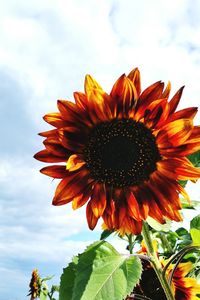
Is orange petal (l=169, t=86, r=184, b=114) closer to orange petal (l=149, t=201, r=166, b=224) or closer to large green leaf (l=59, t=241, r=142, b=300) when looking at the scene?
orange petal (l=149, t=201, r=166, b=224)

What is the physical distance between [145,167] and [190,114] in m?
0.32

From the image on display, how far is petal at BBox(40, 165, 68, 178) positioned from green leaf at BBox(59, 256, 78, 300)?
26 cm

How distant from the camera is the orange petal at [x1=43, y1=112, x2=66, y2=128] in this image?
4.54 feet

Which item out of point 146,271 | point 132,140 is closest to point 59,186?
point 132,140

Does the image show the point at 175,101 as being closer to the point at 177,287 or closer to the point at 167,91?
the point at 167,91

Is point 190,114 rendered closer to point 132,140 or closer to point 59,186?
point 132,140

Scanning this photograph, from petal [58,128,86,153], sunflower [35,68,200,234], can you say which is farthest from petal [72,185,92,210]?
petal [58,128,86,153]

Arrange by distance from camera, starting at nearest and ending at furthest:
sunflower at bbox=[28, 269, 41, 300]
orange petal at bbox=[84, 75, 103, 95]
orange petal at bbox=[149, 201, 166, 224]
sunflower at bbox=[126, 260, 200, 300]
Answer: orange petal at bbox=[84, 75, 103, 95]
orange petal at bbox=[149, 201, 166, 224]
sunflower at bbox=[126, 260, 200, 300]
sunflower at bbox=[28, 269, 41, 300]

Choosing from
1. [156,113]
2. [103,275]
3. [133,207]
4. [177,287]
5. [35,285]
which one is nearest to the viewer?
[103,275]

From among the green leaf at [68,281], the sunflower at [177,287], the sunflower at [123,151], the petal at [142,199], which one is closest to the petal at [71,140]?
the sunflower at [123,151]

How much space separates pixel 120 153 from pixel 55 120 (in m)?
0.28

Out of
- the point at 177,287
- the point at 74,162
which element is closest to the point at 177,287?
the point at 177,287

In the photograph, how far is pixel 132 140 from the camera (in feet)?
5.21

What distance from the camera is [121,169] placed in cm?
158
